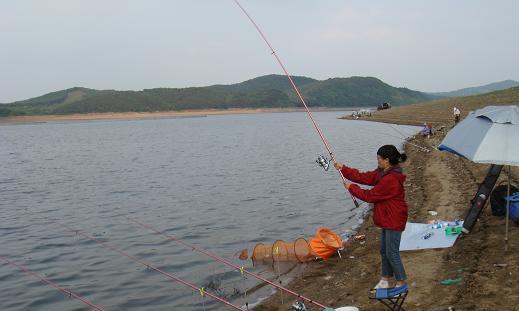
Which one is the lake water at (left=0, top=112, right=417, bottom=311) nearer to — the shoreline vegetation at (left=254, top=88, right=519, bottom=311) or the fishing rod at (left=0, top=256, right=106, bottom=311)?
the fishing rod at (left=0, top=256, right=106, bottom=311)

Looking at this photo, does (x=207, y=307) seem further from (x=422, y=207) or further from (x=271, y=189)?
(x=271, y=189)

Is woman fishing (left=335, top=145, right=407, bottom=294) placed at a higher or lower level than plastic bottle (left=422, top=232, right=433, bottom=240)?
higher

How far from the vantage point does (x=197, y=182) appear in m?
22.2

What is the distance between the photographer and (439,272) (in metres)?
7.13

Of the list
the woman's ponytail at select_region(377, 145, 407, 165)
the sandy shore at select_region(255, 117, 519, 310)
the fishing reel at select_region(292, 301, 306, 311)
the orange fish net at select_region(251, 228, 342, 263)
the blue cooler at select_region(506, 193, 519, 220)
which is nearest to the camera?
the woman's ponytail at select_region(377, 145, 407, 165)

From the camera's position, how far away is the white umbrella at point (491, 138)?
6508 mm

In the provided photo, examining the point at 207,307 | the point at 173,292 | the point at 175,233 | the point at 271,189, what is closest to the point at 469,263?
the point at 207,307

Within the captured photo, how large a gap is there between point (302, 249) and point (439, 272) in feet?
11.8

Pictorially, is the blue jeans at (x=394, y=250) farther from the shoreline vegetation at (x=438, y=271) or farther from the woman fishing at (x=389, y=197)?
the shoreline vegetation at (x=438, y=271)

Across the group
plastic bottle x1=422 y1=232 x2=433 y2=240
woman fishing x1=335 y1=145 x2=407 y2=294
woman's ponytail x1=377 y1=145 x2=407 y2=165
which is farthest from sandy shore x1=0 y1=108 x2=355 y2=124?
woman's ponytail x1=377 y1=145 x2=407 y2=165

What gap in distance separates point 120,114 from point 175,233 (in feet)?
538

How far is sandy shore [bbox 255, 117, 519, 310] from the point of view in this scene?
19.7 feet

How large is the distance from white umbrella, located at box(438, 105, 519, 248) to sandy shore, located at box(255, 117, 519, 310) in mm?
679

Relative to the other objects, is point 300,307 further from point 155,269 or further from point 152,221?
point 152,221
